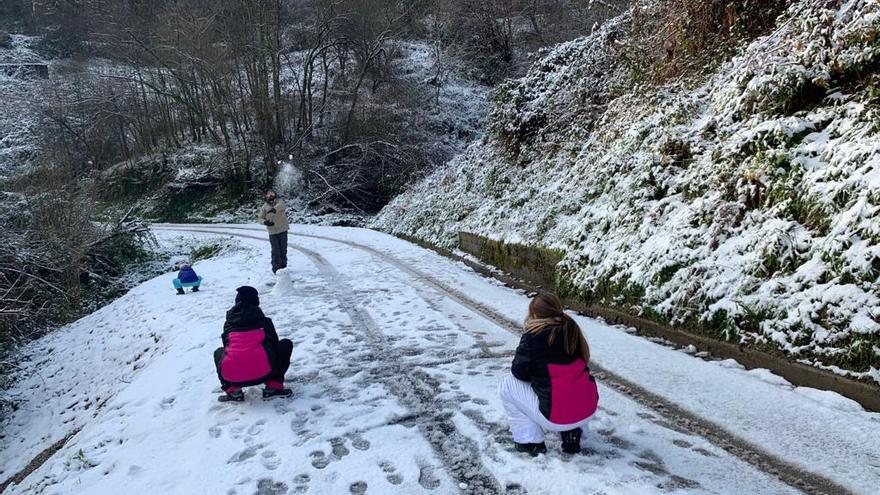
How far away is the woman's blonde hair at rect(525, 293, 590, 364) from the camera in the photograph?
138 inches

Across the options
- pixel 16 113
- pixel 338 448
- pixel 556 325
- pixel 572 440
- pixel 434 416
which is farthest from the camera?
pixel 16 113

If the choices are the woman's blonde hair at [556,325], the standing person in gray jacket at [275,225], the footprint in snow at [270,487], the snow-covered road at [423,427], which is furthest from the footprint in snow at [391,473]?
the standing person in gray jacket at [275,225]

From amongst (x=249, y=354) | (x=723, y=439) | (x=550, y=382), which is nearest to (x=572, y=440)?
(x=550, y=382)

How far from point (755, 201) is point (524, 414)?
432 cm

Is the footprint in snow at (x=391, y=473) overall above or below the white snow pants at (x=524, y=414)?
below

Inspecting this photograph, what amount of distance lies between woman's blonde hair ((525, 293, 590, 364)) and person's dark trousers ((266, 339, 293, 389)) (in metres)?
2.69

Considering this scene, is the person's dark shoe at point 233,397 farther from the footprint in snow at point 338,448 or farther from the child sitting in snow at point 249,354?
the footprint in snow at point 338,448

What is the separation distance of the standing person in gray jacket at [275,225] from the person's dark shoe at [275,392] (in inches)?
288

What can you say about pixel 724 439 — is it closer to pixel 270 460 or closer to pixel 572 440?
pixel 572 440

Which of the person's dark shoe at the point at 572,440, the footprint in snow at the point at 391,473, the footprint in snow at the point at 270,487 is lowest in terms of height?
the footprint in snow at the point at 270,487

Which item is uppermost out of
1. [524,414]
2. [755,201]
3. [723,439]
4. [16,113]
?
[16,113]

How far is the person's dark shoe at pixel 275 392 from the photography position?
16.7ft

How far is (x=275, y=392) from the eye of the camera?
5094 mm

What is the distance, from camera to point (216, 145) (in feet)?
121
